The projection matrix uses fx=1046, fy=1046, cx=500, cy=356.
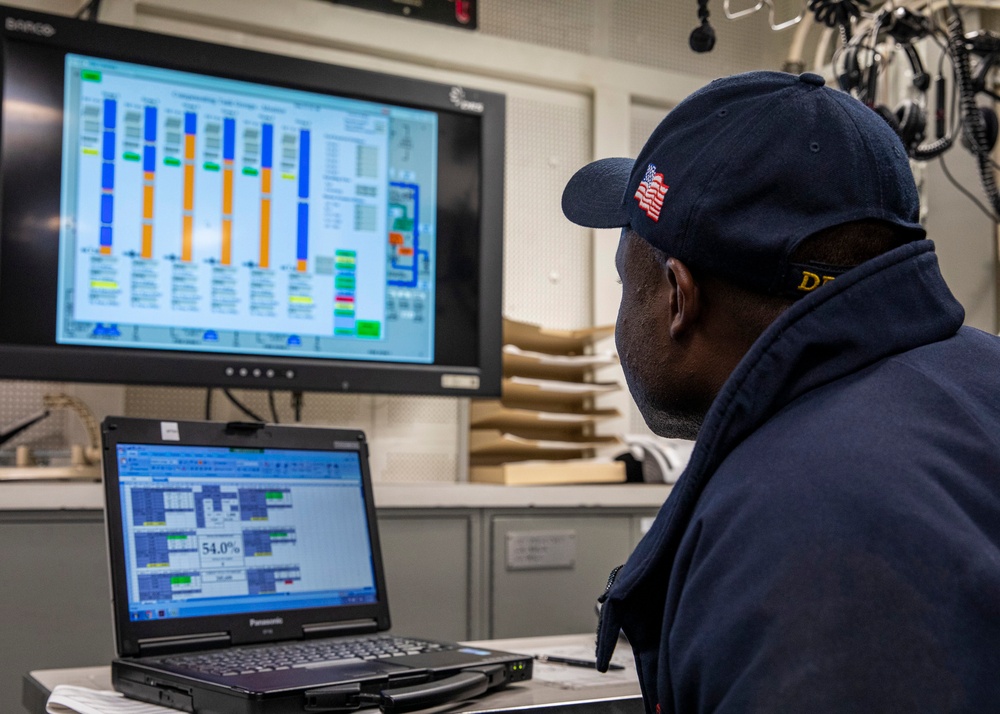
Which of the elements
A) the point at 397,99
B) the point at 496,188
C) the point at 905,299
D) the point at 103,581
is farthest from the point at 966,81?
the point at 103,581

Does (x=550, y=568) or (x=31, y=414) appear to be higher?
(x=31, y=414)

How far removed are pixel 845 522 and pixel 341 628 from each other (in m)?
0.90

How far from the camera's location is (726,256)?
0.79 metres

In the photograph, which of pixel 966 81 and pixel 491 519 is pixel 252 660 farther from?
pixel 966 81

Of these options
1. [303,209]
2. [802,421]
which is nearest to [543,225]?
[303,209]

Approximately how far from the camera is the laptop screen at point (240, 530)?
1250 millimetres

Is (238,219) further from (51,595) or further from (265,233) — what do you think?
(51,595)

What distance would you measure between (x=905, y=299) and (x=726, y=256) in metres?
0.13

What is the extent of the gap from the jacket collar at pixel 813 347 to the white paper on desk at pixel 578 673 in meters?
0.47

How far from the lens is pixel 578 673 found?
1.26 meters

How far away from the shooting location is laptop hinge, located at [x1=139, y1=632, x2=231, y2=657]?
1202 millimetres

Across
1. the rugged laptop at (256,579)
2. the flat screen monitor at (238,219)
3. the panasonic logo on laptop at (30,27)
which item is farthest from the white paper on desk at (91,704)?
the panasonic logo on laptop at (30,27)

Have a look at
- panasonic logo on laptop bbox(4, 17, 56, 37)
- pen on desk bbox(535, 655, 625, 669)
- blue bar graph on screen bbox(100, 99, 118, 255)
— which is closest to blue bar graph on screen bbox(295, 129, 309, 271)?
blue bar graph on screen bbox(100, 99, 118, 255)

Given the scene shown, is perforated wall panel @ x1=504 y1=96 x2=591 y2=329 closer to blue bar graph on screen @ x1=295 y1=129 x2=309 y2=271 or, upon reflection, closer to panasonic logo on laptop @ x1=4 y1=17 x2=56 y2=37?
blue bar graph on screen @ x1=295 y1=129 x2=309 y2=271
